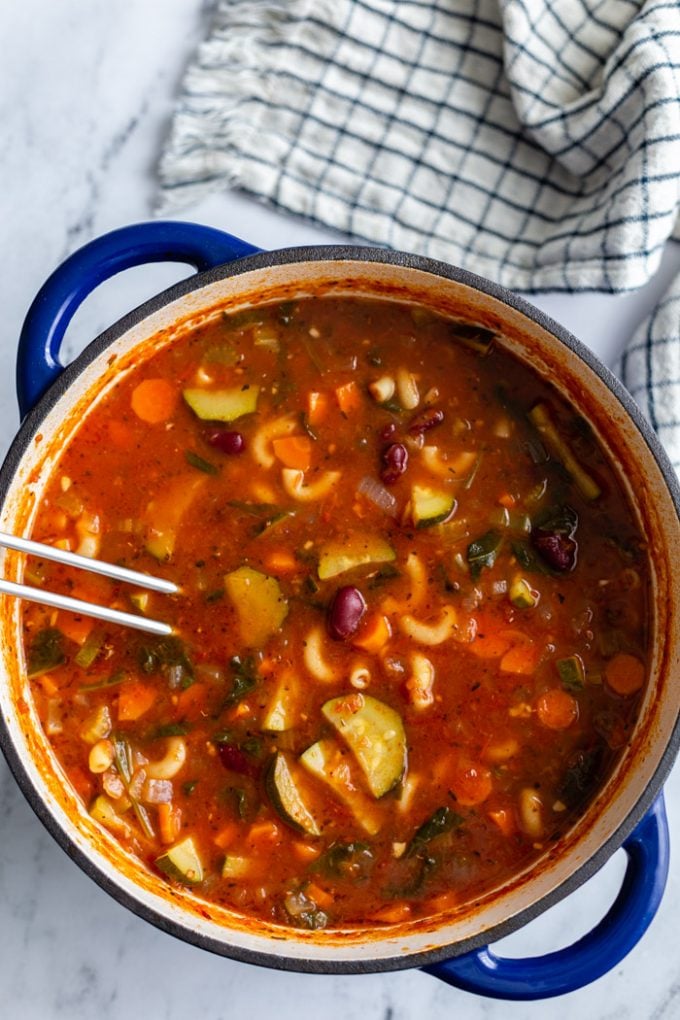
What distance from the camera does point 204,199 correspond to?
322 cm

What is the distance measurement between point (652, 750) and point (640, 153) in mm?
1552

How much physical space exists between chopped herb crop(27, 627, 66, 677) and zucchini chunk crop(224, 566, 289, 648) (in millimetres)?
454

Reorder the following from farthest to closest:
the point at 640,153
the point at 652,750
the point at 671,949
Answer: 1. the point at 671,949
2. the point at 640,153
3. the point at 652,750

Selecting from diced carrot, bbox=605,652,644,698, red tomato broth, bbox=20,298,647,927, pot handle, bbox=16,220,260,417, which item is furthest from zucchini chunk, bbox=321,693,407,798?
pot handle, bbox=16,220,260,417

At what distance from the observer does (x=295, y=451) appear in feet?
9.12

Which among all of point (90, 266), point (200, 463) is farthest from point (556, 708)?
point (90, 266)

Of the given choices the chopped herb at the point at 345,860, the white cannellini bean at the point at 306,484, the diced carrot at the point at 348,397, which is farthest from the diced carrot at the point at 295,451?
A: the chopped herb at the point at 345,860

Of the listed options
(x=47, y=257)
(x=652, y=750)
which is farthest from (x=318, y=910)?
(x=47, y=257)

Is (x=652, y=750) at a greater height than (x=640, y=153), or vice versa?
(x=640, y=153)

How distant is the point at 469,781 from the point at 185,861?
0.74 meters

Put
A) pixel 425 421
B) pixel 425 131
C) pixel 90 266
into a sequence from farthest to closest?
pixel 425 131 → pixel 425 421 → pixel 90 266

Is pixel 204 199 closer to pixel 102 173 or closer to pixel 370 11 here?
pixel 102 173

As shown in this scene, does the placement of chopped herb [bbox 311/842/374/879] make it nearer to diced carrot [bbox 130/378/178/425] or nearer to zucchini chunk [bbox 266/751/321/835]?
zucchini chunk [bbox 266/751/321/835]

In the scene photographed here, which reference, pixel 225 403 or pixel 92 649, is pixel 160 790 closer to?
pixel 92 649
